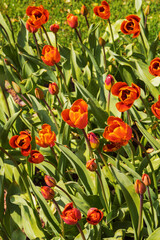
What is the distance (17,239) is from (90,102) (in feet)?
2.88

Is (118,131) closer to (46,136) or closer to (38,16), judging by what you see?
(46,136)

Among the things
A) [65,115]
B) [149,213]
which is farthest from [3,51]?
[149,213]

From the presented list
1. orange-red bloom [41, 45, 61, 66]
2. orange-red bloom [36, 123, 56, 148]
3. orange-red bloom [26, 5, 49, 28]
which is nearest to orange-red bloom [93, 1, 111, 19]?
orange-red bloom [26, 5, 49, 28]

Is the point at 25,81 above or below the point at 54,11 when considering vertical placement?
below

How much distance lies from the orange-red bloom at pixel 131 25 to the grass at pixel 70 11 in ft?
5.12

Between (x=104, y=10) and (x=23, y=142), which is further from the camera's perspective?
(x=104, y=10)

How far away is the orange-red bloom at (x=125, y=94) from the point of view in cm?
136

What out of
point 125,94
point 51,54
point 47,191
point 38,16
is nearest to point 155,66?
point 125,94

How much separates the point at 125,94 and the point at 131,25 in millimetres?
820

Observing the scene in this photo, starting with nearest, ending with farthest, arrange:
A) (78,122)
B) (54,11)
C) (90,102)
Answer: (78,122) < (90,102) < (54,11)

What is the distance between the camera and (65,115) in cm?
133

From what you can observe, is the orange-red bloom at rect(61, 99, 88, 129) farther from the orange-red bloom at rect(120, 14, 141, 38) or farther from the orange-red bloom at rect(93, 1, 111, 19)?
the orange-red bloom at rect(93, 1, 111, 19)

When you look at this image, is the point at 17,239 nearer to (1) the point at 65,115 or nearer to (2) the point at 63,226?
(2) the point at 63,226

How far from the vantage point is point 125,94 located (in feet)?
4.69
